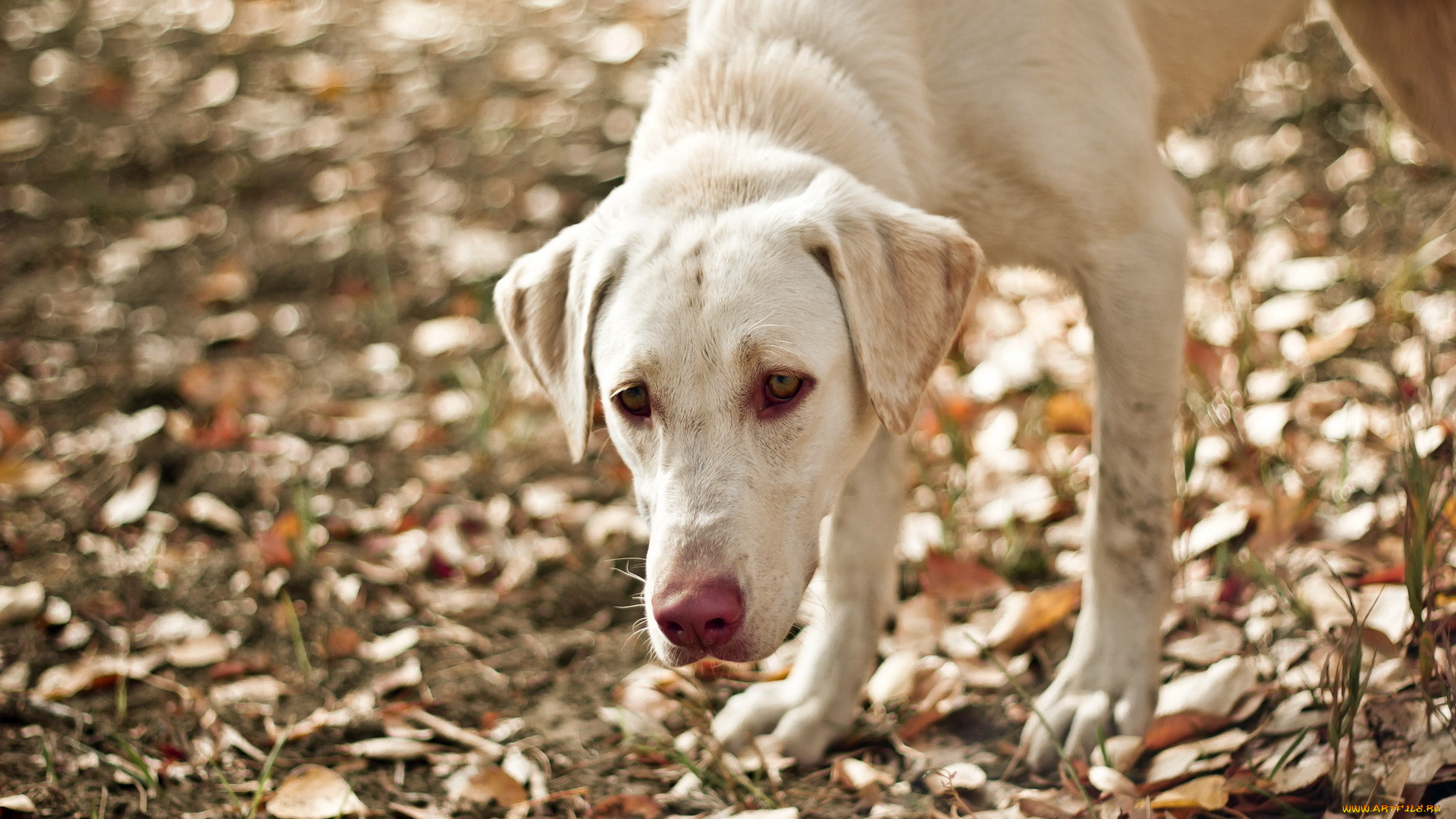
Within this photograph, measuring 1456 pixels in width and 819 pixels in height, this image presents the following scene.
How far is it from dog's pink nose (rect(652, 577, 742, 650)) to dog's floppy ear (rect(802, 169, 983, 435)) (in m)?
0.48

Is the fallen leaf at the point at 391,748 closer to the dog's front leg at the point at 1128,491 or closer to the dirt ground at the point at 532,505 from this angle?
the dirt ground at the point at 532,505

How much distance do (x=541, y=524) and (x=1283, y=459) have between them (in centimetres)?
216

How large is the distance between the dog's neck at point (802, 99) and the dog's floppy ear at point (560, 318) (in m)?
0.28

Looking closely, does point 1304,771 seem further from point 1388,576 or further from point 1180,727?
point 1388,576

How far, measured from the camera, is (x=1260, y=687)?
2521 mm

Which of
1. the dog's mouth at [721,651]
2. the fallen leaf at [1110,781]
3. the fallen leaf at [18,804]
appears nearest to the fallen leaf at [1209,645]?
the fallen leaf at [1110,781]

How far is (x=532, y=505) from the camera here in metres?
A: 3.77

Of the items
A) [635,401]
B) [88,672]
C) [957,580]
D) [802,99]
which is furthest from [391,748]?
[802,99]

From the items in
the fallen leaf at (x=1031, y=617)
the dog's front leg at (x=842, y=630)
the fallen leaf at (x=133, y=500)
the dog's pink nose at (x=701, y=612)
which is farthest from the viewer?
the fallen leaf at (x=133, y=500)

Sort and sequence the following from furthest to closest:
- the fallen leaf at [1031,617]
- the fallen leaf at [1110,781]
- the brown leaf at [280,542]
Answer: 1. the brown leaf at [280,542]
2. the fallen leaf at [1031,617]
3. the fallen leaf at [1110,781]

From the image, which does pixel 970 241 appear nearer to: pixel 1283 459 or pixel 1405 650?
pixel 1405 650

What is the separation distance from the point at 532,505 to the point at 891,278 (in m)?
1.85

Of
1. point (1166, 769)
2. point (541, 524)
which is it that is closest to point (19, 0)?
point (541, 524)

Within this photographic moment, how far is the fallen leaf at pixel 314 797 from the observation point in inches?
101
